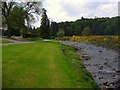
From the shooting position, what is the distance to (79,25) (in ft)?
377

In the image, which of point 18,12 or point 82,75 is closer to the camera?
point 82,75

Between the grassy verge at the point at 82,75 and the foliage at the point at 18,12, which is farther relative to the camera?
the foliage at the point at 18,12

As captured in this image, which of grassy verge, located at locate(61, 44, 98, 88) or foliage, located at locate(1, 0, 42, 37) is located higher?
foliage, located at locate(1, 0, 42, 37)

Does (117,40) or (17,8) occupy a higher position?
(17,8)

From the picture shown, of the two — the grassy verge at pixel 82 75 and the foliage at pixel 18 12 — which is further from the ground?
the foliage at pixel 18 12

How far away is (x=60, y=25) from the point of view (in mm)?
116062

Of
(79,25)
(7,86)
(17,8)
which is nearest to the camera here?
(7,86)

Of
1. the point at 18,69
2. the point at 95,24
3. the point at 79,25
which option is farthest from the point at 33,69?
the point at 79,25

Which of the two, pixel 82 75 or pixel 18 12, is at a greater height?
pixel 18 12

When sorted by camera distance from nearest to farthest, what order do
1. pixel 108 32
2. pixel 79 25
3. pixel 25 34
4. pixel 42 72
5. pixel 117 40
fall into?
pixel 42 72 < pixel 117 40 < pixel 25 34 < pixel 108 32 < pixel 79 25

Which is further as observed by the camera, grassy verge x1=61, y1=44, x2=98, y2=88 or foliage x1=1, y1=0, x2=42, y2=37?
foliage x1=1, y1=0, x2=42, y2=37

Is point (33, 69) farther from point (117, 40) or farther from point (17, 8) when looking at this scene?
point (17, 8)

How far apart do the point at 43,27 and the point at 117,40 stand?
5056 cm

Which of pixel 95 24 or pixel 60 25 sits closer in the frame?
pixel 95 24
